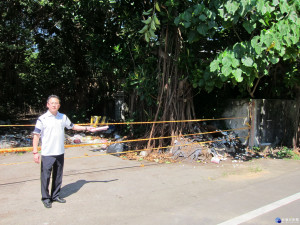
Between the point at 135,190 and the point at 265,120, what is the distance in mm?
5766

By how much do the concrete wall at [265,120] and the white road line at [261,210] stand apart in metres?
4.01

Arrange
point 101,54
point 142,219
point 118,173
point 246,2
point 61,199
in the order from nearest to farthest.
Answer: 1. point 142,219
2. point 61,199
3. point 246,2
4. point 118,173
5. point 101,54

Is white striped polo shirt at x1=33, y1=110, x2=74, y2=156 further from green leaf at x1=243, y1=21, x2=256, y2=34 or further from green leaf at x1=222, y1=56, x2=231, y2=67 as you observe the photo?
green leaf at x1=243, y1=21, x2=256, y2=34

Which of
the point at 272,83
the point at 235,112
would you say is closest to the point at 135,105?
the point at 235,112

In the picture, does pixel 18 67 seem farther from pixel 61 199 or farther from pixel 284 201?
pixel 284 201

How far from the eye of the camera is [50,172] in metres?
4.01

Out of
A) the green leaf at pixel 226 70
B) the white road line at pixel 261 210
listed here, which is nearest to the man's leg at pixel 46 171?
the white road line at pixel 261 210

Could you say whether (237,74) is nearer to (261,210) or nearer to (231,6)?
(231,6)

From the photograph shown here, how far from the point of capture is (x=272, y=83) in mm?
9273

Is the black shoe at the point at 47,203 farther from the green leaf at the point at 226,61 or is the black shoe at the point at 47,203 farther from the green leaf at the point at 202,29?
the green leaf at the point at 202,29

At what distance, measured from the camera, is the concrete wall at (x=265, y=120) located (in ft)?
27.8

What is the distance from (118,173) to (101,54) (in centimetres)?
431

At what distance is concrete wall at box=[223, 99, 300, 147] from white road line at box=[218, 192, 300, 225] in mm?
4012

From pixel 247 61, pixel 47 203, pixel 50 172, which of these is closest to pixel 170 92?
pixel 247 61
